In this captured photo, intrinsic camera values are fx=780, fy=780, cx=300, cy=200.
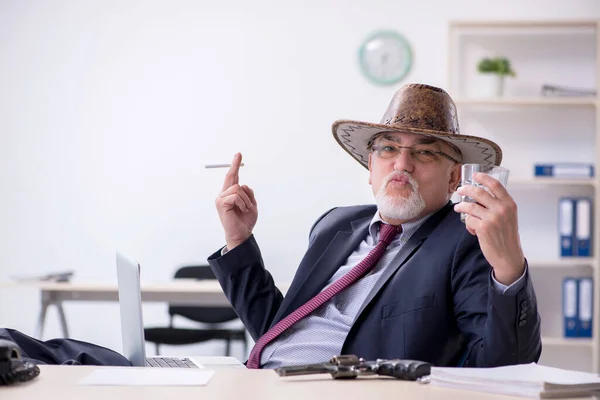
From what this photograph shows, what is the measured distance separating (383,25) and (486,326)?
373 cm

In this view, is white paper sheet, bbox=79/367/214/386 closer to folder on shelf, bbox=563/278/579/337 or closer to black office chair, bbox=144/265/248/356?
black office chair, bbox=144/265/248/356

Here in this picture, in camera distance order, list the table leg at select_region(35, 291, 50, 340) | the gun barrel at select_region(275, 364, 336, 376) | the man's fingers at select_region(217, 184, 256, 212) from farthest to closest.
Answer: the table leg at select_region(35, 291, 50, 340) < the man's fingers at select_region(217, 184, 256, 212) < the gun barrel at select_region(275, 364, 336, 376)

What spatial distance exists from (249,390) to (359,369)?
0.78 feet

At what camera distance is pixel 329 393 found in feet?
4.06

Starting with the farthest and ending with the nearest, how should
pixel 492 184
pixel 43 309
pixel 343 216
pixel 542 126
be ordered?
pixel 542 126
pixel 43 309
pixel 343 216
pixel 492 184

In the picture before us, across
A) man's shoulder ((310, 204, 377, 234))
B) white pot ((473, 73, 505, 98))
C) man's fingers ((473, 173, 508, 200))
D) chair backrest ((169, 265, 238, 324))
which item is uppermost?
white pot ((473, 73, 505, 98))

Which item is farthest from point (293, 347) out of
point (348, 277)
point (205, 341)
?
point (205, 341)

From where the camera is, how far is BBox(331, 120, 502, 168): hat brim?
208 cm

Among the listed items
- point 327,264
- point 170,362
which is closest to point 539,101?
point 327,264

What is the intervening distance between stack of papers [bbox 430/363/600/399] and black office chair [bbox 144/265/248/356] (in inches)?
141

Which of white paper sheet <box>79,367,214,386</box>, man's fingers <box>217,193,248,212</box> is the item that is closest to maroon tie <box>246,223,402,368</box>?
man's fingers <box>217,193,248,212</box>

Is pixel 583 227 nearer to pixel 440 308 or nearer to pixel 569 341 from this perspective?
pixel 569 341

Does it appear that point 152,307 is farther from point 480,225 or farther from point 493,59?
point 480,225

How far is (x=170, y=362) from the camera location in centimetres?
186
